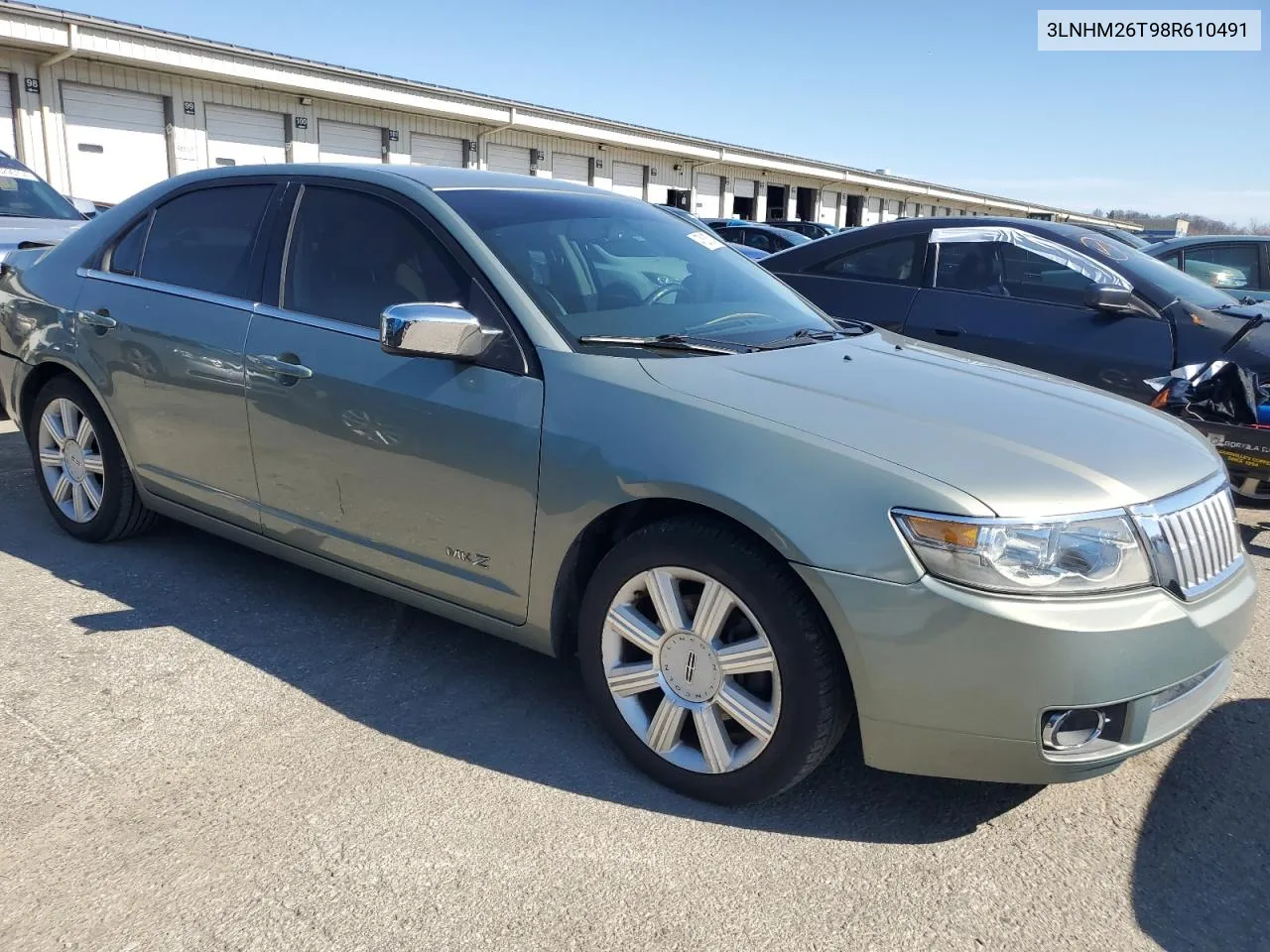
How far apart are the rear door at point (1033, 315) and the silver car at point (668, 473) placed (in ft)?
6.78

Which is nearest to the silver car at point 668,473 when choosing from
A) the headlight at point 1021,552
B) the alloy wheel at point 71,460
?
the headlight at point 1021,552

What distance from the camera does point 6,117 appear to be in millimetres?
15992

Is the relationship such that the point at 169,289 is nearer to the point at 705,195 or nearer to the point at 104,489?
the point at 104,489

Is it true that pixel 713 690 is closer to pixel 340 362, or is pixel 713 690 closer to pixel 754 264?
pixel 340 362

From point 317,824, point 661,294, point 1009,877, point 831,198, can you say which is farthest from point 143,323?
point 831,198

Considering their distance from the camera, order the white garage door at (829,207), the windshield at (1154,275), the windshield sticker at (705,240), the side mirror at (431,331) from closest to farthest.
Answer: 1. the side mirror at (431,331)
2. the windshield sticker at (705,240)
3. the windshield at (1154,275)
4. the white garage door at (829,207)

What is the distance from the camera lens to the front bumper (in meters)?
2.23

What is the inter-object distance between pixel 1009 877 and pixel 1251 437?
3.01 metres

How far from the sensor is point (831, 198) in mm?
43719

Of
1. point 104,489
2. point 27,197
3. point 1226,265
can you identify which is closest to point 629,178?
point 1226,265

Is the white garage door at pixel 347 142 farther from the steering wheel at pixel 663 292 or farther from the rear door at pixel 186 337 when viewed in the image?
the steering wheel at pixel 663 292

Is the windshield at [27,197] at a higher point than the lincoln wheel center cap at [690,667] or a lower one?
higher

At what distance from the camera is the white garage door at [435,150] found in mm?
23141

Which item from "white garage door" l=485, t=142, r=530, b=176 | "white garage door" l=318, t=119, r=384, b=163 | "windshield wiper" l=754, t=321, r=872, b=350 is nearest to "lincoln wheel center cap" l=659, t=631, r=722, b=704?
"windshield wiper" l=754, t=321, r=872, b=350
